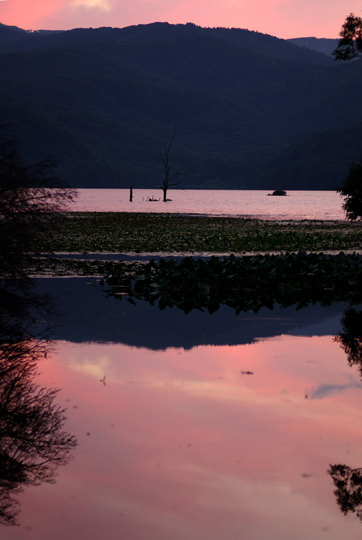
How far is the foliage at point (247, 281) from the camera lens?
26.0m

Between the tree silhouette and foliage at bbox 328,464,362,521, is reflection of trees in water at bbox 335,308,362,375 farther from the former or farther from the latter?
the tree silhouette

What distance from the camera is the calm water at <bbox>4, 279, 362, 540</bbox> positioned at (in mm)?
8031

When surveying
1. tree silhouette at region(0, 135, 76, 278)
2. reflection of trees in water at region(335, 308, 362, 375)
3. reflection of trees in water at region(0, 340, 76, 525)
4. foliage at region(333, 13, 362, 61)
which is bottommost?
reflection of trees in water at region(0, 340, 76, 525)

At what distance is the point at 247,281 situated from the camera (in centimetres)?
2831

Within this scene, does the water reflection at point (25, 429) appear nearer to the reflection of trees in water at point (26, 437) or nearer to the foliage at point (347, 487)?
the reflection of trees in water at point (26, 437)

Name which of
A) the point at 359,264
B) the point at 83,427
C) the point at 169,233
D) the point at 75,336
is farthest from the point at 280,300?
the point at 169,233

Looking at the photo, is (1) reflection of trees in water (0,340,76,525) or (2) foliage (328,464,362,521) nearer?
(2) foliage (328,464,362,521)

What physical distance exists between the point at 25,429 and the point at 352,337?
9.29 meters

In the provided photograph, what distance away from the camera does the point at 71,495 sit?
8680 mm

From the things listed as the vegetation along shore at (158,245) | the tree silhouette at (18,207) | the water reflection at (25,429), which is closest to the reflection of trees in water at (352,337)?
the water reflection at (25,429)

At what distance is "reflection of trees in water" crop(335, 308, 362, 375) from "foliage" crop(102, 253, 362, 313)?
11.3 feet

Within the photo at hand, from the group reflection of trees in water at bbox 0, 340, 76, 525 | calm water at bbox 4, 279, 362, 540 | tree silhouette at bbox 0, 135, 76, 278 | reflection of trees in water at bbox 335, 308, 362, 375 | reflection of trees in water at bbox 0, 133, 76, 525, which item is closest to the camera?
calm water at bbox 4, 279, 362, 540

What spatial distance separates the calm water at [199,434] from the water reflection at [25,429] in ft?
0.59

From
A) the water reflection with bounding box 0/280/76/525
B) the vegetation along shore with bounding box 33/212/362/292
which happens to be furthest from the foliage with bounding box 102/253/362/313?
the water reflection with bounding box 0/280/76/525
